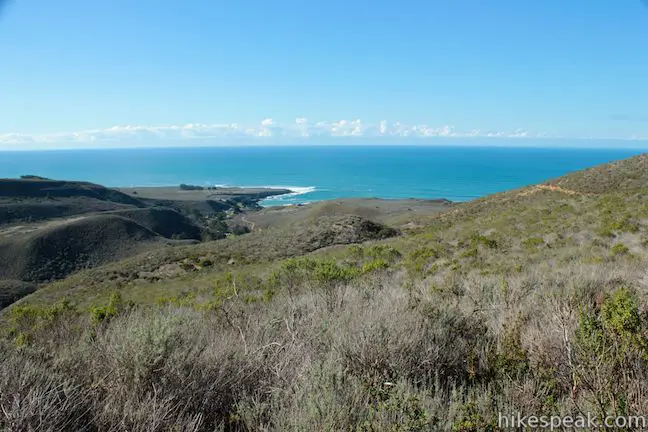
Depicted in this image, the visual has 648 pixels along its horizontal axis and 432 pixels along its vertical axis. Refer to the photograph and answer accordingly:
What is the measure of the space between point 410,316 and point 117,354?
10.8 ft

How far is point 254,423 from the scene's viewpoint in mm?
3236

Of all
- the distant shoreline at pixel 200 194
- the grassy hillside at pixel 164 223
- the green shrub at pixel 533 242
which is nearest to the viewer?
the green shrub at pixel 533 242

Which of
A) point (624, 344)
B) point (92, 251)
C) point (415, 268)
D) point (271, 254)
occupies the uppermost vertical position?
point (624, 344)

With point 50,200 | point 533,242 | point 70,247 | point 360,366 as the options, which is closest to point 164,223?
point 70,247

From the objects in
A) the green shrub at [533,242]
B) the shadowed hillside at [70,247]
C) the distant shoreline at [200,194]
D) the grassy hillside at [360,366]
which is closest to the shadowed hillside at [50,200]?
the distant shoreline at [200,194]

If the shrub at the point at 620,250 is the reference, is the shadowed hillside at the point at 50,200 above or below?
below

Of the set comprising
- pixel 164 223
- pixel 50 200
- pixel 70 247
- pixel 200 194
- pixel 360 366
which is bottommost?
pixel 164 223

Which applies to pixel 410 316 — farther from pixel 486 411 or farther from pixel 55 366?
pixel 55 366

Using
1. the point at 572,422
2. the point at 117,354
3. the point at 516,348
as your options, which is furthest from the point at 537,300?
the point at 117,354

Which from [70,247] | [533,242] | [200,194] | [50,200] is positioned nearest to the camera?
[533,242]

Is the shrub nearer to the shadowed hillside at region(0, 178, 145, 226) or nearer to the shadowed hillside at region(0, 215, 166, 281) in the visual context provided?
the shadowed hillside at region(0, 215, 166, 281)

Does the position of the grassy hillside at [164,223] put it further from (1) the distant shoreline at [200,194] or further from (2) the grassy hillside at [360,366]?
(2) the grassy hillside at [360,366]

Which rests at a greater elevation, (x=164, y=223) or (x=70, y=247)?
(x=70, y=247)

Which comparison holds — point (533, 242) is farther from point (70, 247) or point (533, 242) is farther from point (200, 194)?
point (200, 194)
